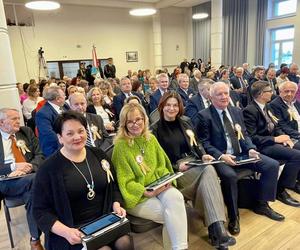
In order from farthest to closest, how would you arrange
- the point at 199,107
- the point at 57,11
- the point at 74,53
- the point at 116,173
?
the point at 74,53 → the point at 57,11 → the point at 199,107 → the point at 116,173

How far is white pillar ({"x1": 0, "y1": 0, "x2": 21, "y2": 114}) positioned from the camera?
284cm

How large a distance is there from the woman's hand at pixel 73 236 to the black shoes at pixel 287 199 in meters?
2.17

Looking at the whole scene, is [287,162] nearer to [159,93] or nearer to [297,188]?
[297,188]

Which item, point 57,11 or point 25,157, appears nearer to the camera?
point 25,157

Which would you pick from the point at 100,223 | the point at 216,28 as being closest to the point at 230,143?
the point at 100,223

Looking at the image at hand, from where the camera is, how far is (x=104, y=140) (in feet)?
8.92

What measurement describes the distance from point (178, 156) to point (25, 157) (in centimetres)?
140

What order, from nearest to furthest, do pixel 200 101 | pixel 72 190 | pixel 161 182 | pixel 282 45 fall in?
pixel 72 190
pixel 161 182
pixel 200 101
pixel 282 45

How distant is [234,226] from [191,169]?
0.62 meters

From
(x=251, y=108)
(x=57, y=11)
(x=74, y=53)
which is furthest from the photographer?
(x=74, y=53)

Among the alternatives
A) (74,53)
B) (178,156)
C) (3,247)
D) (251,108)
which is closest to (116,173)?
(178,156)

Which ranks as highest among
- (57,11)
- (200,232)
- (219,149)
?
(57,11)

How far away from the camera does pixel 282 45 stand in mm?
9938

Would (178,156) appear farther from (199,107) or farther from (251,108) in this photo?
(199,107)
